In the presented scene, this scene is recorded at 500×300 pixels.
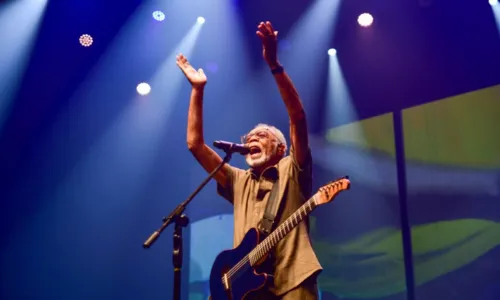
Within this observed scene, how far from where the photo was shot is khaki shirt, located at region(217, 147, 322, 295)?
8.84 feet

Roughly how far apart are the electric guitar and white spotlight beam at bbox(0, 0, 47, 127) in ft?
9.25

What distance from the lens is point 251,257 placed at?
2.74m

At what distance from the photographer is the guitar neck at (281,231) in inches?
104

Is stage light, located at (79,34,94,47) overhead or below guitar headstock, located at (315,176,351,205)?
overhead

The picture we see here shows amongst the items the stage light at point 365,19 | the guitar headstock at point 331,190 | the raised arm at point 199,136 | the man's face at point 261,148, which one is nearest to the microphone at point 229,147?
the man's face at point 261,148

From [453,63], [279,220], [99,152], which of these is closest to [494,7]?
[453,63]

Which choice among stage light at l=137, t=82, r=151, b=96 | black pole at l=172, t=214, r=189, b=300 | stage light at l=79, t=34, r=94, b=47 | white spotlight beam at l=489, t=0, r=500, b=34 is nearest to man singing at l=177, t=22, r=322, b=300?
black pole at l=172, t=214, r=189, b=300

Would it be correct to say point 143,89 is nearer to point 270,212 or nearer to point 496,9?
point 270,212

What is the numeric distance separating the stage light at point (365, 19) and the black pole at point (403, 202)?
88 cm

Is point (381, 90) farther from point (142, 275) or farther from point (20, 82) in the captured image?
point (20, 82)

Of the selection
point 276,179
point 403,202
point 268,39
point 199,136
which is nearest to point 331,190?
point 276,179

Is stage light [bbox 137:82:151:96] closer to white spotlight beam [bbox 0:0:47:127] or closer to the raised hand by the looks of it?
white spotlight beam [bbox 0:0:47:127]

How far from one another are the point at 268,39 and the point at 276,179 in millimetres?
771

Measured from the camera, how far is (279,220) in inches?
111
